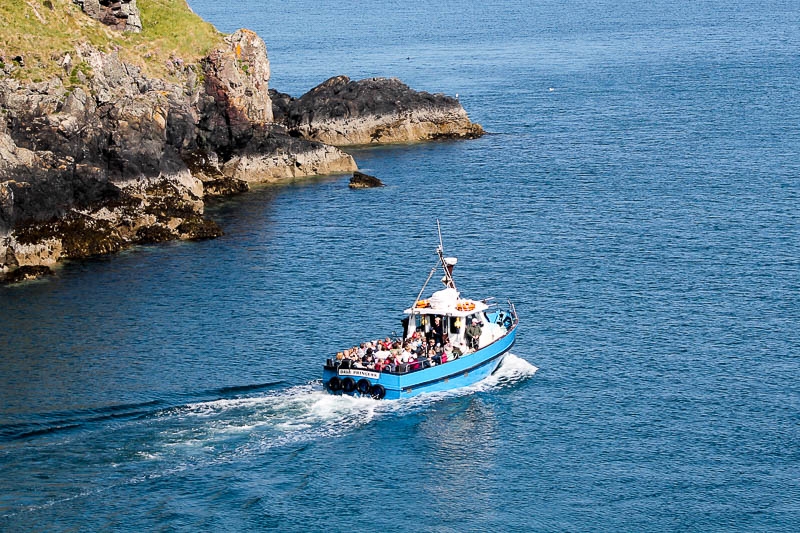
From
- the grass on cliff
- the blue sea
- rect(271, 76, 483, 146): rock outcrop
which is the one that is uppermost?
the grass on cliff

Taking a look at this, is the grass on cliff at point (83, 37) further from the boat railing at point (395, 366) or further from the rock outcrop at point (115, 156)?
the boat railing at point (395, 366)

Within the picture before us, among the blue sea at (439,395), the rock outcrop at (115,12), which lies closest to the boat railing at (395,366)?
the blue sea at (439,395)

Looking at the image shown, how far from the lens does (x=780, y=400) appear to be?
6769cm

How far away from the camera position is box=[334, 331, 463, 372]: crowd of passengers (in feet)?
218

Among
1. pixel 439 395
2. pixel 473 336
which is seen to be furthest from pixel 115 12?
pixel 439 395

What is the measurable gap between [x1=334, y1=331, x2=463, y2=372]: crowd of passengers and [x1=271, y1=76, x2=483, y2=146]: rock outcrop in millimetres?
79052

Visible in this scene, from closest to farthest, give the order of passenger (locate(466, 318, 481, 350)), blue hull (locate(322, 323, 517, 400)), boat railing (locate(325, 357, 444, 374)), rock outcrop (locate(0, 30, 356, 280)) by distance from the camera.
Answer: blue hull (locate(322, 323, 517, 400)), boat railing (locate(325, 357, 444, 374)), passenger (locate(466, 318, 481, 350)), rock outcrop (locate(0, 30, 356, 280))

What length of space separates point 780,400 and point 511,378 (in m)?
15.6

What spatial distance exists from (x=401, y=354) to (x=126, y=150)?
46319 mm

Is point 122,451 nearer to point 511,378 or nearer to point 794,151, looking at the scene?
point 511,378

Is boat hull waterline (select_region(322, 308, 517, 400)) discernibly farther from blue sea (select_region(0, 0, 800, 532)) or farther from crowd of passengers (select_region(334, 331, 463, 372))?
blue sea (select_region(0, 0, 800, 532))

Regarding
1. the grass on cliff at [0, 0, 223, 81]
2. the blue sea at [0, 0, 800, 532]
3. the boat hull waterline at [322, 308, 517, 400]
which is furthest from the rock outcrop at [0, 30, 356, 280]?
the boat hull waterline at [322, 308, 517, 400]

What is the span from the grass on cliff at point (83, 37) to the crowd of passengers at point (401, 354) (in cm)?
5006

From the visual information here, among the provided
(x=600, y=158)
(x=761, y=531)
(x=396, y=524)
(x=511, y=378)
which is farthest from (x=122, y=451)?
(x=600, y=158)
